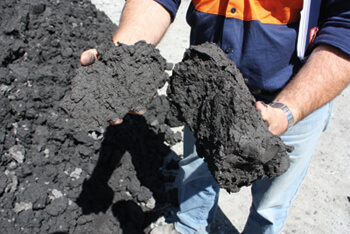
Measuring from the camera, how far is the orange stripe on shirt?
1825mm

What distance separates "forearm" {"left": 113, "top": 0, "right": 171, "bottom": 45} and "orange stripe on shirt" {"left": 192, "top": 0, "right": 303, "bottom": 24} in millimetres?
544

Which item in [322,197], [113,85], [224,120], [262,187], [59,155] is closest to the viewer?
[224,120]

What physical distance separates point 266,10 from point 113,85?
1.07 metres

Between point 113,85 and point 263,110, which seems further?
point 113,85

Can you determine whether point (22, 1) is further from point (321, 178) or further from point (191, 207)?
point (321, 178)

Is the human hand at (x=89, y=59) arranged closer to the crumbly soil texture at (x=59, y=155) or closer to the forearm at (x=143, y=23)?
the forearm at (x=143, y=23)

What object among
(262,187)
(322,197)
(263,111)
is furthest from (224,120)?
(322,197)

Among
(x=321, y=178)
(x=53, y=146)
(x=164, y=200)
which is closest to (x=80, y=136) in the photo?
(x=53, y=146)

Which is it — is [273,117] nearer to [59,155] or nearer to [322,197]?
[59,155]

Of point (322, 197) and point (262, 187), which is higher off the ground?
point (262, 187)

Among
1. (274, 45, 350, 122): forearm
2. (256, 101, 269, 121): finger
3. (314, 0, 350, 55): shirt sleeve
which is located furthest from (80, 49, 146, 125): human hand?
(314, 0, 350, 55): shirt sleeve

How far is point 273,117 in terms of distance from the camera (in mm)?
1709

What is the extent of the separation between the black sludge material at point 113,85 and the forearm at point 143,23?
159mm

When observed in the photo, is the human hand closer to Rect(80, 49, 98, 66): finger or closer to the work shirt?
Rect(80, 49, 98, 66): finger
